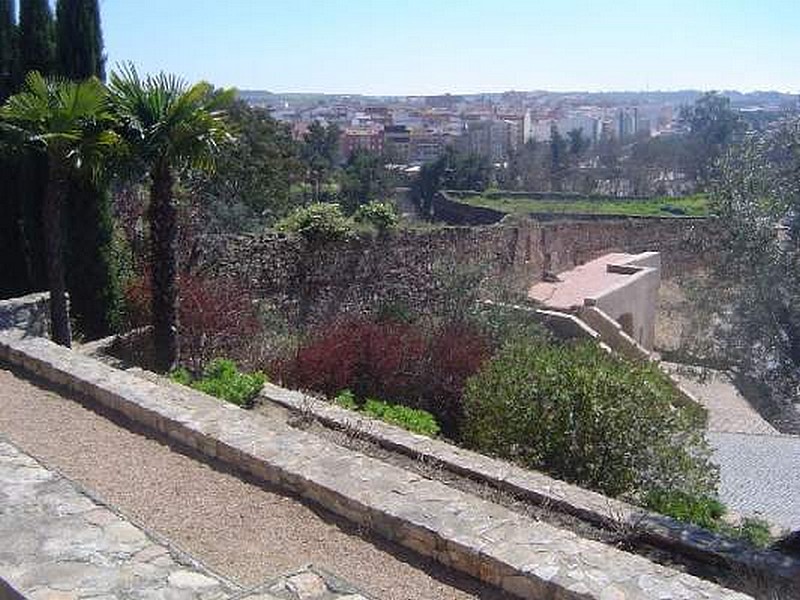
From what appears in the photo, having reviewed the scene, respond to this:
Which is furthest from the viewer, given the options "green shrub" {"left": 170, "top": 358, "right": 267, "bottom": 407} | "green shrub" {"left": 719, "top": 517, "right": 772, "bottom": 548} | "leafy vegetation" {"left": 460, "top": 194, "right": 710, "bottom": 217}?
"leafy vegetation" {"left": 460, "top": 194, "right": 710, "bottom": 217}

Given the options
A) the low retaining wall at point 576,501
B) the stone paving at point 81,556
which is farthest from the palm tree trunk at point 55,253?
the stone paving at point 81,556

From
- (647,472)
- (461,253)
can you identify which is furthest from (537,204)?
(647,472)

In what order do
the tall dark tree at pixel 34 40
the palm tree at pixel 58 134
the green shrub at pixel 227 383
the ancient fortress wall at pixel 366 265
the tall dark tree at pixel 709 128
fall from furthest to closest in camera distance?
the tall dark tree at pixel 709 128 < the ancient fortress wall at pixel 366 265 < the tall dark tree at pixel 34 40 < the palm tree at pixel 58 134 < the green shrub at pixel 227 383

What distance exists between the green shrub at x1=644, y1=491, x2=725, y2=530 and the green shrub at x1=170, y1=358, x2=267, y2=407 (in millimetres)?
3718

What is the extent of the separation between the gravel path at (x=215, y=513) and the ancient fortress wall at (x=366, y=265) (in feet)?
16.9

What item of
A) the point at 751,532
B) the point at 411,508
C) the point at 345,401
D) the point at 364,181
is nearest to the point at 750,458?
the point at 751,532

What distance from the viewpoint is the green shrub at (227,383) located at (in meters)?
8.48

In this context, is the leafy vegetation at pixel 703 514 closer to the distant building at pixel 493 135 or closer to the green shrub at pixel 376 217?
the green shrub at pixel 376 217

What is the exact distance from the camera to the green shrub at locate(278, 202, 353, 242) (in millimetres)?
14492

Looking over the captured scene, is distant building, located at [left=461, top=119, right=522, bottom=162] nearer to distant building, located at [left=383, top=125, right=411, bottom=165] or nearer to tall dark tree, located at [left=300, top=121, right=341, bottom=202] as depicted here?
distant building, located at [left=383, top=125, right=411, bottom=165]

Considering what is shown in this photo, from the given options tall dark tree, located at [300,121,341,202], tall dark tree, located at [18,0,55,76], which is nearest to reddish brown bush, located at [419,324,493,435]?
tall dark tree, located at [18,0,55,76]

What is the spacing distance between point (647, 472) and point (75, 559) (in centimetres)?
521

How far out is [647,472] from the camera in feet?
25.9

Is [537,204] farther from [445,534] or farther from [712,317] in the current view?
[445,534]
